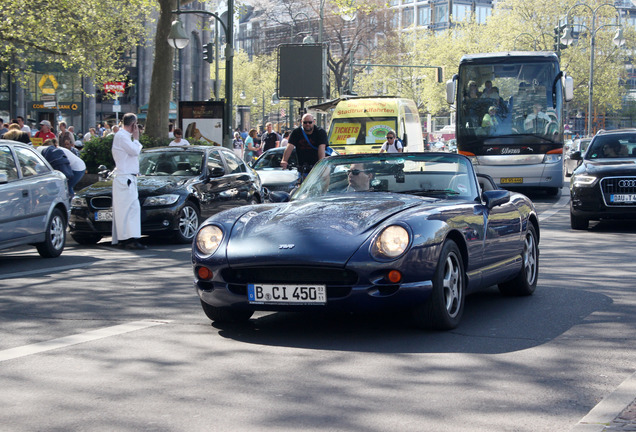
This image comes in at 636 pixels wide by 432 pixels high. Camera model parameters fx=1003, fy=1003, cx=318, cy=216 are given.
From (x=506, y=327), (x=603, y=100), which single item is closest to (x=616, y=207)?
(x=506, y=327)

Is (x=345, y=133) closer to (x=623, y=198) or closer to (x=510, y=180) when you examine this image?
(x=510, y=180)

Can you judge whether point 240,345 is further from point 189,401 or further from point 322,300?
point 189,401

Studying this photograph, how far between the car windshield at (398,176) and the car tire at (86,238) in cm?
753

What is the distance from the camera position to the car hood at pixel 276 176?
21.7 metres

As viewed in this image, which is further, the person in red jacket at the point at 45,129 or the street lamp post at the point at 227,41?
the street lamp post at the point at 227,41

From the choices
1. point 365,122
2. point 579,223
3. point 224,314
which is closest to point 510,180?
point 365,122

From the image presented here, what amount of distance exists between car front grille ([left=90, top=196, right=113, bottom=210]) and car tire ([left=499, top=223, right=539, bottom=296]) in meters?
7.17

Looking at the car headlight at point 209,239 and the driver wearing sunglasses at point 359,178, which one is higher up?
the driver wearing sunglasses at point 359,178

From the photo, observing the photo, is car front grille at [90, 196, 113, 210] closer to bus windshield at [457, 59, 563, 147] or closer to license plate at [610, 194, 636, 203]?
license plate at [610, 194, 636, 203]

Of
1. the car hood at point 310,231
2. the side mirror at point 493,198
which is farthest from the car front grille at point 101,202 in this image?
the side mirror at point 493,198

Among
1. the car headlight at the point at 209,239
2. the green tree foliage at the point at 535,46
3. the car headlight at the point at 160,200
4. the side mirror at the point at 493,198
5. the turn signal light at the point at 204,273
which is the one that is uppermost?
the green tree foliage at the point at 535,46

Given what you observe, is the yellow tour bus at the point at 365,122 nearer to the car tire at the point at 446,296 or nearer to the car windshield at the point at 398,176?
the car windshield at the point at 398,176

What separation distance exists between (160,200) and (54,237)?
73.5 inches

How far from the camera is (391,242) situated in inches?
254
